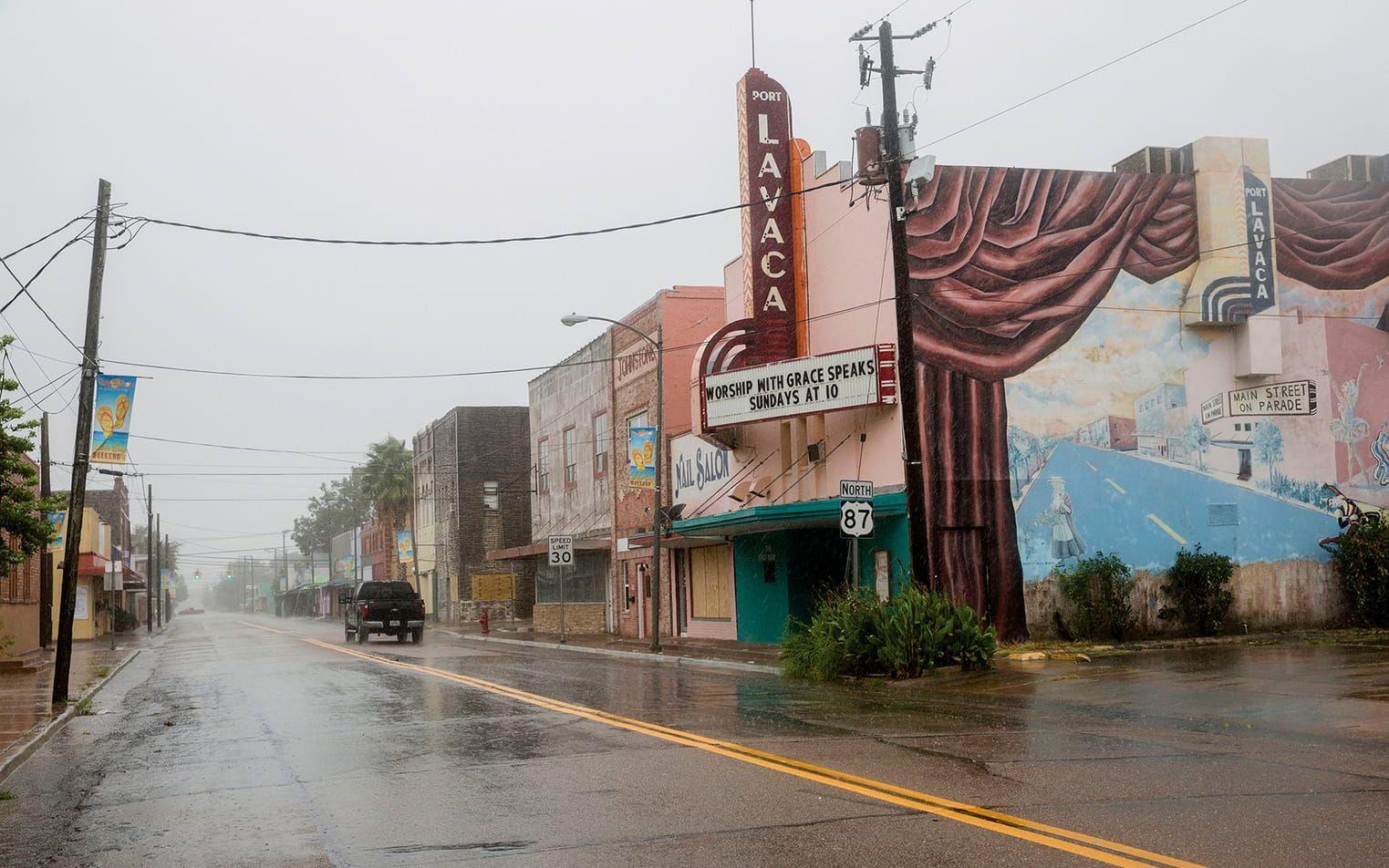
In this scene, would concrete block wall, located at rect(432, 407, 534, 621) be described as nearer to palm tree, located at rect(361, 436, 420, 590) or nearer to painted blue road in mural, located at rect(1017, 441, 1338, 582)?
palm tree, located at rect(361, 436, 420, 590)

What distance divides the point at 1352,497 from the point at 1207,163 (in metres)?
7.42

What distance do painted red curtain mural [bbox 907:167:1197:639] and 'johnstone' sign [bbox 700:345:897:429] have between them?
0.82m

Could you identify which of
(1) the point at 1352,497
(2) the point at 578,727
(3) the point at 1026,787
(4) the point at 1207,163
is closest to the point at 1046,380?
(4) the point at 1207,163

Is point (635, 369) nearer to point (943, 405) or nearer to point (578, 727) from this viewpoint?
point (943, 405)

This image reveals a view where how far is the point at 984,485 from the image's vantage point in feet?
76.0

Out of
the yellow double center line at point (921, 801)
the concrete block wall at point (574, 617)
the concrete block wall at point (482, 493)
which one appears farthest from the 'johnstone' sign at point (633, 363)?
the concrete block wall at point (482, 493)

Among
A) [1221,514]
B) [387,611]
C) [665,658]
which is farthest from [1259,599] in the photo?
[387,611]

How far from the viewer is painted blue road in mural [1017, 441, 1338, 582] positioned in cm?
2327

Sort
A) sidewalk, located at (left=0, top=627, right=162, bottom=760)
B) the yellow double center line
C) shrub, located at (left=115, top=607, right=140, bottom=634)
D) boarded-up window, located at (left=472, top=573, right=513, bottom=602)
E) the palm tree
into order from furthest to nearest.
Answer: the palm tree
shrub, located at (left=115, top=607, right=140, bottom=634)
boarded-up window, located at (left=472, top=573, right=513, bottom=602)
sidewalk, located at (left=0, top=627, right=162, bottom=760)
the yellow double center line

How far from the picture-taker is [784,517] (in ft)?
81.4

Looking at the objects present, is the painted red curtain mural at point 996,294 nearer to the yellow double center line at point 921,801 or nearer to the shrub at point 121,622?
the yellow double center line at point 921,801

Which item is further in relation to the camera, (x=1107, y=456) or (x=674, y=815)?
(x=1107, y=456)

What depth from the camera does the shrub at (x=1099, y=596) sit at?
2262cm

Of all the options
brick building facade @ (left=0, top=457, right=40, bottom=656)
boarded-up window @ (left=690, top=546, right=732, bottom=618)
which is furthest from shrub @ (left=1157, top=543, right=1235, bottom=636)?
brick building facade @ (left=0, top=457, right=40, bottom=656)
